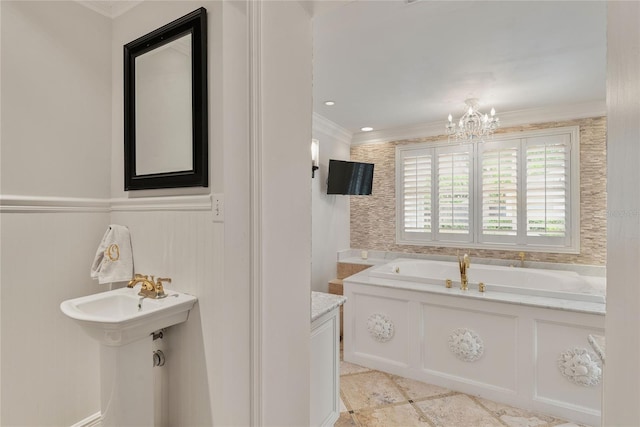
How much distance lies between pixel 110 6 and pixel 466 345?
3.32 m

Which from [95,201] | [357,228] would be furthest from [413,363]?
[95,201]

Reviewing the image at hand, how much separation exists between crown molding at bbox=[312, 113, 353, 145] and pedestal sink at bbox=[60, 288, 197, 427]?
2892 mm

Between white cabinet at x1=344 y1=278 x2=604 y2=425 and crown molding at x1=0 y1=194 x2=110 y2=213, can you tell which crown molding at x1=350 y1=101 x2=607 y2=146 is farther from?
crown molding at x1=0 y1=194 x2=110 y2=213

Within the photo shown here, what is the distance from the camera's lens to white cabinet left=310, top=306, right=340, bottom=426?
1.57m

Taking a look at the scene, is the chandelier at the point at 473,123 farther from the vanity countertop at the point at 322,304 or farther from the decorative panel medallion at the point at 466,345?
the vanity countertop at the point at 322,304

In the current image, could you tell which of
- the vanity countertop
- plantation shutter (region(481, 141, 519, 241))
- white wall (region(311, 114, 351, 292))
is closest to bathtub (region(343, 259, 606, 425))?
plantation shutter (region(481, 141, 519, 241))

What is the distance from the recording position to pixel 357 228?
477cm

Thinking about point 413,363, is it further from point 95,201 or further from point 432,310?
point 95,201

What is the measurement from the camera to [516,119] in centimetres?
369

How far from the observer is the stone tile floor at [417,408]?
2131 mm

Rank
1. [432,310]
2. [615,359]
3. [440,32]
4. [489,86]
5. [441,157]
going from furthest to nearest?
[441,157]
[489,86]
[432,310]
[440,32]
[615,359]

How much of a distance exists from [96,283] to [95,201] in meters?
0.47

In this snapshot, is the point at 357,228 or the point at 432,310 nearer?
the point at 432,310

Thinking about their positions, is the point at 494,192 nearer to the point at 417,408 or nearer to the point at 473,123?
the point at 473,123
